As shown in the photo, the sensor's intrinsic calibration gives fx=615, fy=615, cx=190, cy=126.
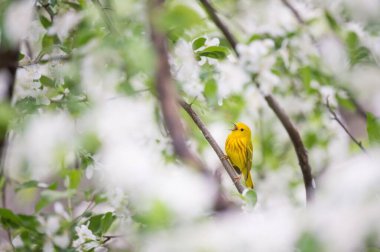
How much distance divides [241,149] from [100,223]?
1.70m

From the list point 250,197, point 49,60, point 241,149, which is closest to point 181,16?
point 250,197

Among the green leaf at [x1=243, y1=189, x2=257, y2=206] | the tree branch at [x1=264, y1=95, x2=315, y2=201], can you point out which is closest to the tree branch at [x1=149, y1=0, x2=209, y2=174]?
the green leaf at [x1=243, y1=189, x2=257, y2=206]

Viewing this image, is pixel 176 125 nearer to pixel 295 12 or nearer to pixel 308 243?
pixel 308 243

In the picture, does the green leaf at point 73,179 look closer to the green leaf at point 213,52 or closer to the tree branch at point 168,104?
the green leaf at point 213,52

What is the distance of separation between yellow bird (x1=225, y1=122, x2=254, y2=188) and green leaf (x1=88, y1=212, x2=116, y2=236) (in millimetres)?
1643

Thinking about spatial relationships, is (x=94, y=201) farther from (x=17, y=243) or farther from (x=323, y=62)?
(x=323, y=62)

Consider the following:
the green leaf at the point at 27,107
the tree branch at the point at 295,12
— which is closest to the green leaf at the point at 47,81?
the green leaf at the point at 27,107

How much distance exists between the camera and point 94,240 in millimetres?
1557

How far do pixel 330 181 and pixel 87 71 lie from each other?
0.72 metres

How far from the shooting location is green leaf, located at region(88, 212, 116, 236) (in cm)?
156

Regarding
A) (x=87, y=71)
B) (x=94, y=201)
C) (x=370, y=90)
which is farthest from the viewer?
(x=370, y=90)

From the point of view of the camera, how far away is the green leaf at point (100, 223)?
156 cm

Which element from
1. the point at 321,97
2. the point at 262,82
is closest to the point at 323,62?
the point at 321,97

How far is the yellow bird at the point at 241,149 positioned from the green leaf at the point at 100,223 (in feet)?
5.39
